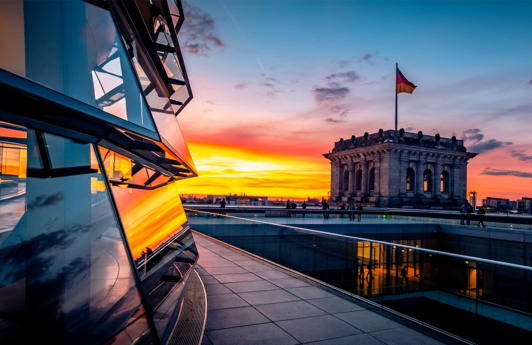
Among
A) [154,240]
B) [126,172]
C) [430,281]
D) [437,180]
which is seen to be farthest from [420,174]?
[126,172]

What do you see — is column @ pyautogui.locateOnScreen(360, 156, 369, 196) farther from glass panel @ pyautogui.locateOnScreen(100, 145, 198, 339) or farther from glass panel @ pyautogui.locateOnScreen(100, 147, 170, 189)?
glass panel @ pyautogui.locateOnScreen(100, 147, 170, 189)

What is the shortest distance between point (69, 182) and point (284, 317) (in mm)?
5351

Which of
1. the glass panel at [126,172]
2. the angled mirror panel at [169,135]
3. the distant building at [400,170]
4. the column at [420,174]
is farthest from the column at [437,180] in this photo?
the glass panel at [126,172]

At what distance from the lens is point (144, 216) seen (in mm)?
2824

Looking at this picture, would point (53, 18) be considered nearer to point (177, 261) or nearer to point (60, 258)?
point (60, 258)

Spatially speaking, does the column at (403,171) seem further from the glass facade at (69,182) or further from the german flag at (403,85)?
the glass facade at (69,182)

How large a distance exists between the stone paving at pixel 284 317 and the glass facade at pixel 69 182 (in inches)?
131

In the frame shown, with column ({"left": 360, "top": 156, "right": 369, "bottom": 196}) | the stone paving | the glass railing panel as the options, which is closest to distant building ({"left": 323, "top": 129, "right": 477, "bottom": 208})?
column ({"left": 360, "top": 156, "right": 369, "bottom": 196})

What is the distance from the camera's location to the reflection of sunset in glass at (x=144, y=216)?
2330 mm

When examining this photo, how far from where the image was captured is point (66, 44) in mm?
1613

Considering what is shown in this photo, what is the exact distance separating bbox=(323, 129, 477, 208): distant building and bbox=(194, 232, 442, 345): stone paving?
55510mm

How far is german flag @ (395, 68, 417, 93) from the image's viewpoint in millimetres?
55172

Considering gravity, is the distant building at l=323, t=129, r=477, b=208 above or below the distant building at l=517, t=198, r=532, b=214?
above

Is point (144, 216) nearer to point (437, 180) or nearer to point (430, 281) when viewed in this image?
point (430, 281)
